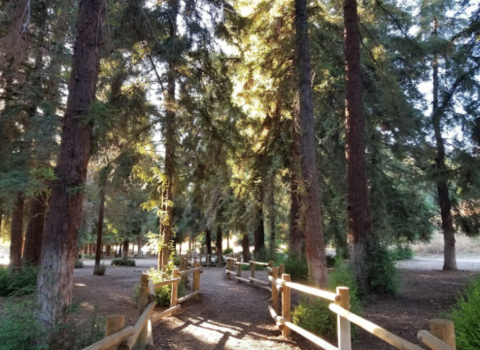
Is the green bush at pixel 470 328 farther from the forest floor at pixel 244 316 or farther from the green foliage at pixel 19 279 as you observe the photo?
the green foliage at pixel 19 279

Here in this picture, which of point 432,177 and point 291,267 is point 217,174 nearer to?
point 291,267

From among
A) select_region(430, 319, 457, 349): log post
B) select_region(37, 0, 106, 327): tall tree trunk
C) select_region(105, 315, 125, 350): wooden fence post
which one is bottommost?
select_region(105, 315, 125, 350): wooden fence post

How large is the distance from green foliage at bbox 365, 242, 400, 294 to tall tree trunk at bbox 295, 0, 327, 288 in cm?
255

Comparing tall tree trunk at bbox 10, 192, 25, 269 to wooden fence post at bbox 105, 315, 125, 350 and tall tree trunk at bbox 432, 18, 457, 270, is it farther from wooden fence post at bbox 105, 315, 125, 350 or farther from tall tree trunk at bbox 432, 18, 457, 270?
tall tree trunk at bbox 432, 18, 457, 270

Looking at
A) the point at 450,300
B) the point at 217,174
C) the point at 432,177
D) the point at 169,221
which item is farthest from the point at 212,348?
the point at 432,177

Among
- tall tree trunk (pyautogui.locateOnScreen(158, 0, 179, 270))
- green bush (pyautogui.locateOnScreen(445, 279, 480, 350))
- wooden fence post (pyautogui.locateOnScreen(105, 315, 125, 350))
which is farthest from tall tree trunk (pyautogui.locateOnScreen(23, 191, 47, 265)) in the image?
green bush (pyautogui.locateOnScreen(445, 279, 480, 350))

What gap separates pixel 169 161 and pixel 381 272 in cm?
654

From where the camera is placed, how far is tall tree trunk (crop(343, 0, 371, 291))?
32.5 feet

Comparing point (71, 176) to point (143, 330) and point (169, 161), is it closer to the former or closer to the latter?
point (143, 330)

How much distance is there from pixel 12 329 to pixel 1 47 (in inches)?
232

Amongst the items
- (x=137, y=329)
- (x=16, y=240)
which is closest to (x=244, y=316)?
(x=137, y=329)

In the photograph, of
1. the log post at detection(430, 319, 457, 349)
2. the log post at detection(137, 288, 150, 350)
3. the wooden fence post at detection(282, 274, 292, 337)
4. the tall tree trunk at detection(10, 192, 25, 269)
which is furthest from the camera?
the tall tree trunk at detection(10, 192, 25, 269)

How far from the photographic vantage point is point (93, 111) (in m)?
5.59

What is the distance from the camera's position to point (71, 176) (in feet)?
18.3
